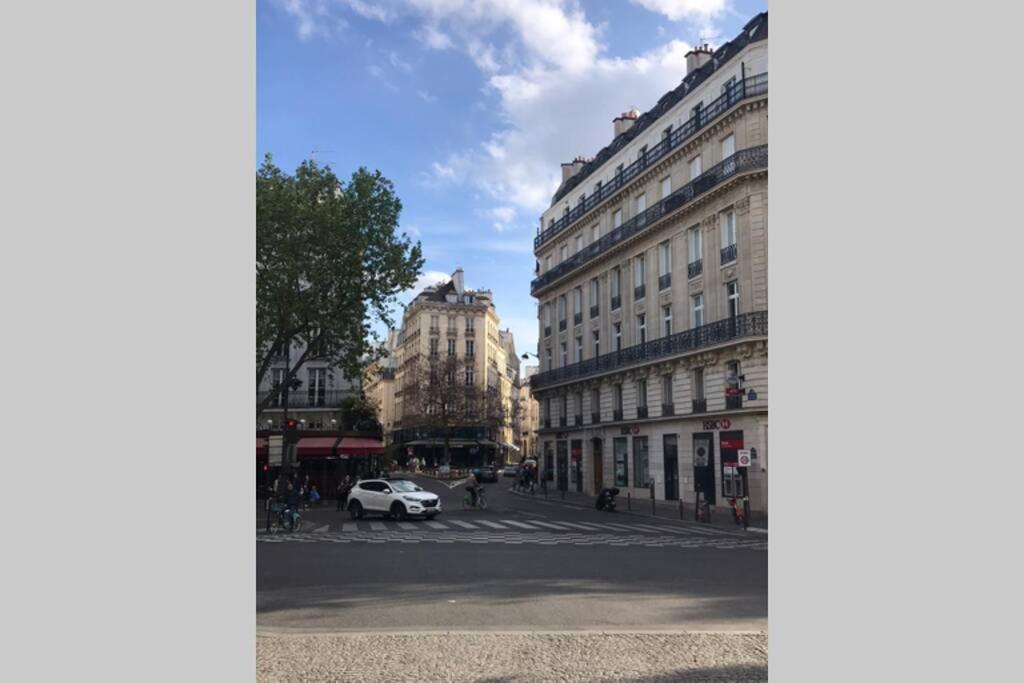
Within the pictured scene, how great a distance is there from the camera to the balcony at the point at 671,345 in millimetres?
30716

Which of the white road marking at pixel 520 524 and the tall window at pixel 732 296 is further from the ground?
the tall window at pixel 732 296

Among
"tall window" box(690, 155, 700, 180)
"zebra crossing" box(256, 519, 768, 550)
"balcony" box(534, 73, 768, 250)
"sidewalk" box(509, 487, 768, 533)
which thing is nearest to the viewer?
"zebra crossing" box(256, 519, 768, 550)

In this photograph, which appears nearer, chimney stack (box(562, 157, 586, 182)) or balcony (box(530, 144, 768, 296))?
Result: balcony (box(530, 144, 768, 296))

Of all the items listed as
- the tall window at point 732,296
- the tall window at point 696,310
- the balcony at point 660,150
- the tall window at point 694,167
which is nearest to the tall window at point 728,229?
the tall window at point 732,296

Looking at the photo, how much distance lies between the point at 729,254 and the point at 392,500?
1738 centimetres

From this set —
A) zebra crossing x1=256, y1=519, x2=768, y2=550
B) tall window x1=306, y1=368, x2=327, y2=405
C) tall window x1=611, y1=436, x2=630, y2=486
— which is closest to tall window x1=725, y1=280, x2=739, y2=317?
zebra crossing x1=256, y1=519, x2=768, y2=550

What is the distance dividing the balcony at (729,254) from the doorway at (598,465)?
1593 centimetres

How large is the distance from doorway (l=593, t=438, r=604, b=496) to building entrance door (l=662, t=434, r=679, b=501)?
8.23 meters

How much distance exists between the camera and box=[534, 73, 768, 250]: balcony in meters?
31.8

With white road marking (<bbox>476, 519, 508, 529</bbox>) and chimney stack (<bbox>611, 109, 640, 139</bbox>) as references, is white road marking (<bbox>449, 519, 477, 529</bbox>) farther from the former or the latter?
chimney stack (<bbox>611, 109, 640, 139</bbox>)

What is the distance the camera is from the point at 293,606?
32.8 feet

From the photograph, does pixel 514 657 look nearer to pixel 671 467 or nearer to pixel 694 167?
pixel 671 467

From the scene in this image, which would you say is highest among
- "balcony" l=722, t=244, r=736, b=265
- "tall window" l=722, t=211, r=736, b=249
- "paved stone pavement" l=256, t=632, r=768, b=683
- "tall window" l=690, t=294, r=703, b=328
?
"tall window" l=722, t=211, r=736, b=249

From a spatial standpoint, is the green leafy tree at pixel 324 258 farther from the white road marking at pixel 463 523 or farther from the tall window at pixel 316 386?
the tall window at pixel 316 386
